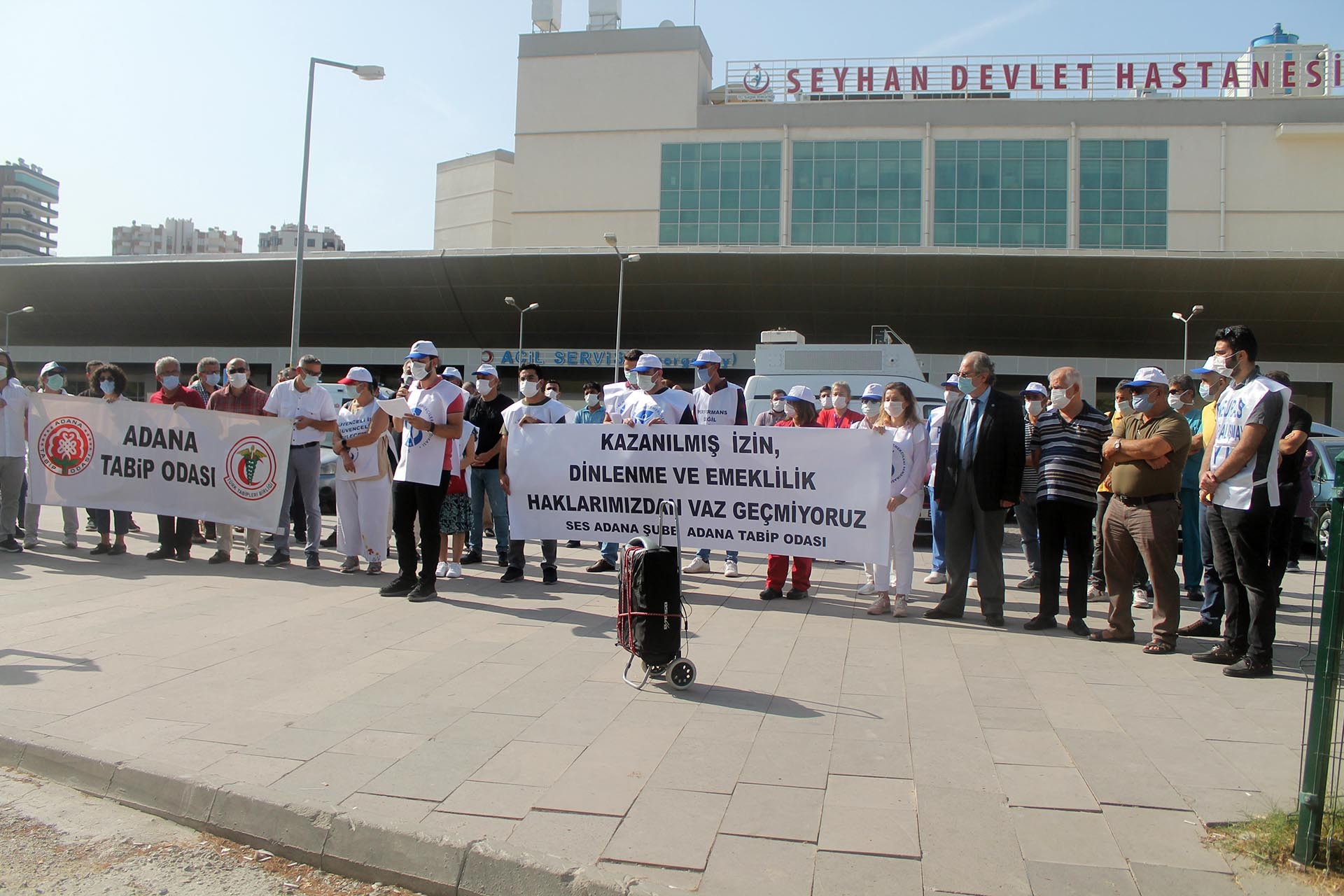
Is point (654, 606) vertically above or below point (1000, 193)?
below

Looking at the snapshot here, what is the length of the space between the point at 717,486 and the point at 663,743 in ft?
12.3

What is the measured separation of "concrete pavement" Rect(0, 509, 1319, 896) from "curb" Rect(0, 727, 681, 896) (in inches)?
0.4

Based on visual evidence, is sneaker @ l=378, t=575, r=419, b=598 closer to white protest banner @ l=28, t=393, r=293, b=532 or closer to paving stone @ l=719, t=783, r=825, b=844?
white protest banner @ l=28, t=393, r=293, b=532

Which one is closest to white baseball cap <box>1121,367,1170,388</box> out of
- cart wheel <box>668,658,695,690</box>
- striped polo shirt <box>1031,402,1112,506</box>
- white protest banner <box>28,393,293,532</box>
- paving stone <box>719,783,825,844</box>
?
striped polo shirt <box>1031,402,1112,506</box>

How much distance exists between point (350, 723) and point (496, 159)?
242 ft

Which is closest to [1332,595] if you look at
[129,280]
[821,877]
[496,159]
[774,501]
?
[821,877]

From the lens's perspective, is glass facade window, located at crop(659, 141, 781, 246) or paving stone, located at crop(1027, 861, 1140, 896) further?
glass facade window, located at crop(659, 141, 781, 246)

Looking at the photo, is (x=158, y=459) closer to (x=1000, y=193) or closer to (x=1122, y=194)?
(x=1000, y=193)

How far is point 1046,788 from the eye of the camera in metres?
4.11

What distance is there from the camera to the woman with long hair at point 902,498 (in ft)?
26.3

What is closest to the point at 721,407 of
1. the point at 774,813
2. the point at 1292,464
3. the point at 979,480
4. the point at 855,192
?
the point at 979,480

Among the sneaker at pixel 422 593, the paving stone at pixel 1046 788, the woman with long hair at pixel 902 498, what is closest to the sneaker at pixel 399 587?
the sneaker at pixel 422 593

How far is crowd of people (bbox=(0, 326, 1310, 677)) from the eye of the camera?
6.26m

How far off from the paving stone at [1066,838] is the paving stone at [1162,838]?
0.05 m
